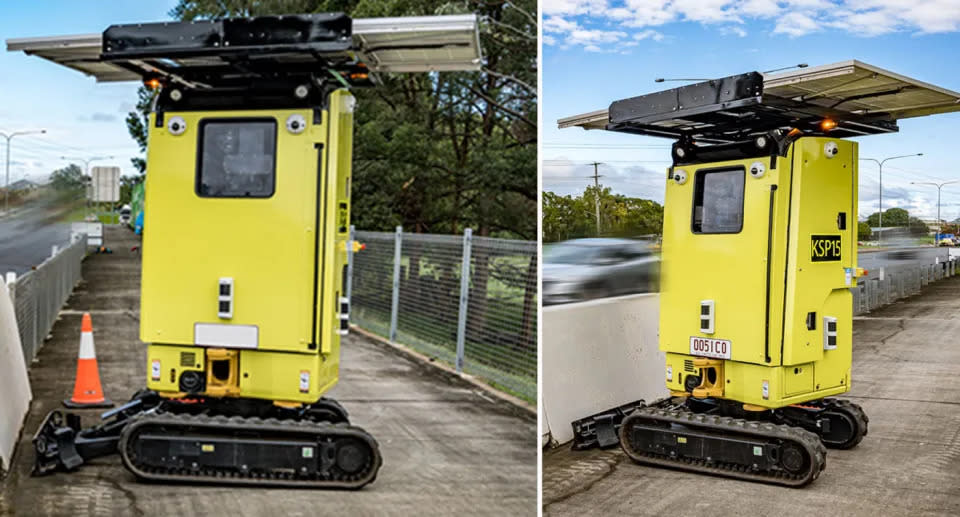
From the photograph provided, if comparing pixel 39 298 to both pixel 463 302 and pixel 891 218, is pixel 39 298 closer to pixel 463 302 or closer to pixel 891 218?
pixel 463 302

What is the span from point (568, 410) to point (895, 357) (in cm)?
294

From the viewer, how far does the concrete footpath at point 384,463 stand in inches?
193

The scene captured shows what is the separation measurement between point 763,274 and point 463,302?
4.27m

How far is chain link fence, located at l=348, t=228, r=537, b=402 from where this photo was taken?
8.78 meters

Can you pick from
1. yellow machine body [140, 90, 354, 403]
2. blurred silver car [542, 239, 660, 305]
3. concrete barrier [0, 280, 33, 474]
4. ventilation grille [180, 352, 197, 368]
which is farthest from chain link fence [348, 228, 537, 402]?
concrete barrier [0, 280, 33, 474]

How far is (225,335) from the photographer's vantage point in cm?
532

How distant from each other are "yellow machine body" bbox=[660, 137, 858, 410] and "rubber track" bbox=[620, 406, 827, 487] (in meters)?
0.30

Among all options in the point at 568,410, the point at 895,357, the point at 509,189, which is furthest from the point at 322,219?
the point at 509,189

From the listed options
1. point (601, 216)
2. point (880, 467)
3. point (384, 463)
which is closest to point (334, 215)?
point (601, 216)

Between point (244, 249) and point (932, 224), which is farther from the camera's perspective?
point (244, 249)

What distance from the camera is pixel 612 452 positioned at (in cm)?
598

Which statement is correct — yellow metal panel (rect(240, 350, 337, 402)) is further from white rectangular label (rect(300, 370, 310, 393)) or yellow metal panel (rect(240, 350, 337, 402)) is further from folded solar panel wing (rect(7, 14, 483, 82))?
folded solar panel wing (rect(7, 14, 483, 82))

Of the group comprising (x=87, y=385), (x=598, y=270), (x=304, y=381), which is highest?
(x=598, y=270)

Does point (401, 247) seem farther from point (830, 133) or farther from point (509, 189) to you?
point (830, 133)
